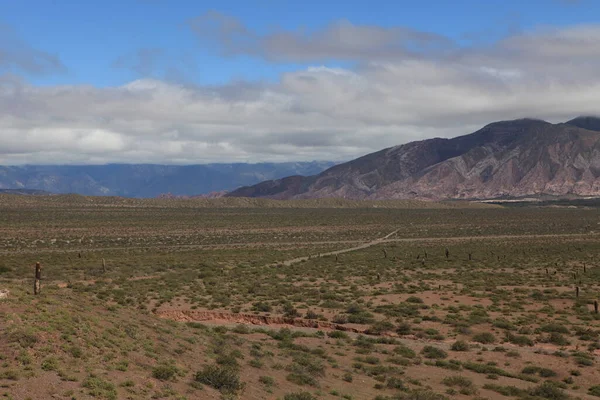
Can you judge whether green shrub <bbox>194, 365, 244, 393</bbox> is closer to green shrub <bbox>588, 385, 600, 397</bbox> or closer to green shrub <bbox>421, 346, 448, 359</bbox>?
green shrub <bbox>421, 346, 448, 359</bbox>

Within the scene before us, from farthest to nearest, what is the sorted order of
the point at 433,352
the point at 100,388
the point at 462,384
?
the point at 433,352, the point at 462,384, the point at 100,388

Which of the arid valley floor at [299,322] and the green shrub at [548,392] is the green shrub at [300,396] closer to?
the arid valley floor at [299,322]

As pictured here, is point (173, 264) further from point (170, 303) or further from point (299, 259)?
point (170, 303)

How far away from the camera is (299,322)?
2873 cm

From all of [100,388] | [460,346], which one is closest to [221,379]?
[100,388]

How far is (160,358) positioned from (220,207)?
155 metres

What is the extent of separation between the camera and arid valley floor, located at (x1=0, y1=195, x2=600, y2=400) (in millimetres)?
16016

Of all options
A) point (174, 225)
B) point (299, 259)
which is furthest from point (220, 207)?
point (299, 259)

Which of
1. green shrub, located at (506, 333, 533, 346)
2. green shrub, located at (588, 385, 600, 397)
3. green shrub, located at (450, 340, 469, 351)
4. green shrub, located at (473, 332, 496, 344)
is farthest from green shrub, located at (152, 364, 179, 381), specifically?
green shrub, located at (506, 333, 533, 346)

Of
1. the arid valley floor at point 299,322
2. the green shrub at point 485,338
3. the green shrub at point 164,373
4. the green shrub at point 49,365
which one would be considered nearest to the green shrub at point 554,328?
the arid valley floor at point 299,322

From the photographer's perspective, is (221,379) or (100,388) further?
(221,379)

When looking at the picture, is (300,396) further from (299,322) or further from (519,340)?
(519,340)

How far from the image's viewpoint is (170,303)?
32250mm

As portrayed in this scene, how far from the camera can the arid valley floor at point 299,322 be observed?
52.5 feet
